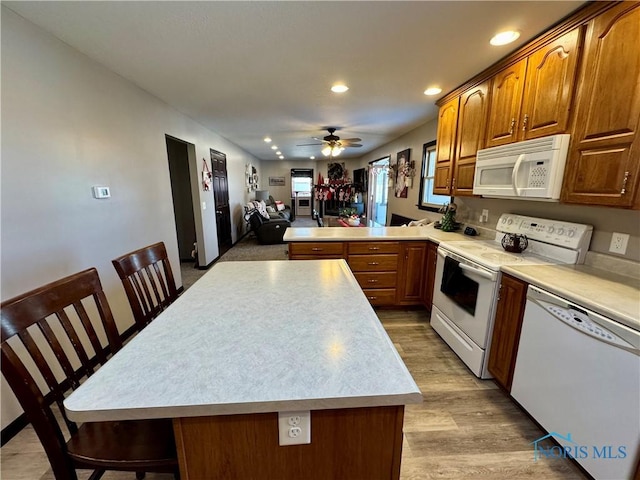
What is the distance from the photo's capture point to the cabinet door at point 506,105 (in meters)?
1.98

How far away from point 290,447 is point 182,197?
4.98 metres

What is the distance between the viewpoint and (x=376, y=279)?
302cm

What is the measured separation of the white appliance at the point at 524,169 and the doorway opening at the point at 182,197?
4235mm

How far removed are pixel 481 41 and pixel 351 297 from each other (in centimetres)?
199

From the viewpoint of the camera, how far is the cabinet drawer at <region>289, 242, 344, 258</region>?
2.91m

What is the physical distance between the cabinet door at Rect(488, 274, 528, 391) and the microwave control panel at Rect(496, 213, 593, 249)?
53 cm

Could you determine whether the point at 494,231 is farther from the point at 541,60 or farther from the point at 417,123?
the point at 417,123

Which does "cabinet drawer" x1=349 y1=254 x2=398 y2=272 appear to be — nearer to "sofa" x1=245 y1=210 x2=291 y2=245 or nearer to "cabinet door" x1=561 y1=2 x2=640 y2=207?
"cabinet door" x1=561 y1=2 x2=640 y2=207

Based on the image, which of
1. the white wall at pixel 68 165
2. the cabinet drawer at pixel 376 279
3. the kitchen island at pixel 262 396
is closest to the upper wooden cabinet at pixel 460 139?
the cabinet drawer at pixel 376 279

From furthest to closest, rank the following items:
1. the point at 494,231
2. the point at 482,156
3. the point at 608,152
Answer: the point at 494,231 → the point at 482,156 → the point at 608,152

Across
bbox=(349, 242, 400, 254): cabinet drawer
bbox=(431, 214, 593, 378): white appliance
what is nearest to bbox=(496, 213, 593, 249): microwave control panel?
bbox=(431, 214, 593, 378): white appliance

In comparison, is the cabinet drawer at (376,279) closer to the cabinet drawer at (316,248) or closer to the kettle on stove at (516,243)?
the cabinet drawer at (316,248)

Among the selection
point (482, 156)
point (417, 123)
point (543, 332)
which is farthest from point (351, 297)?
point (417, 123)

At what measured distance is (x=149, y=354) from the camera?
34.5 inches
